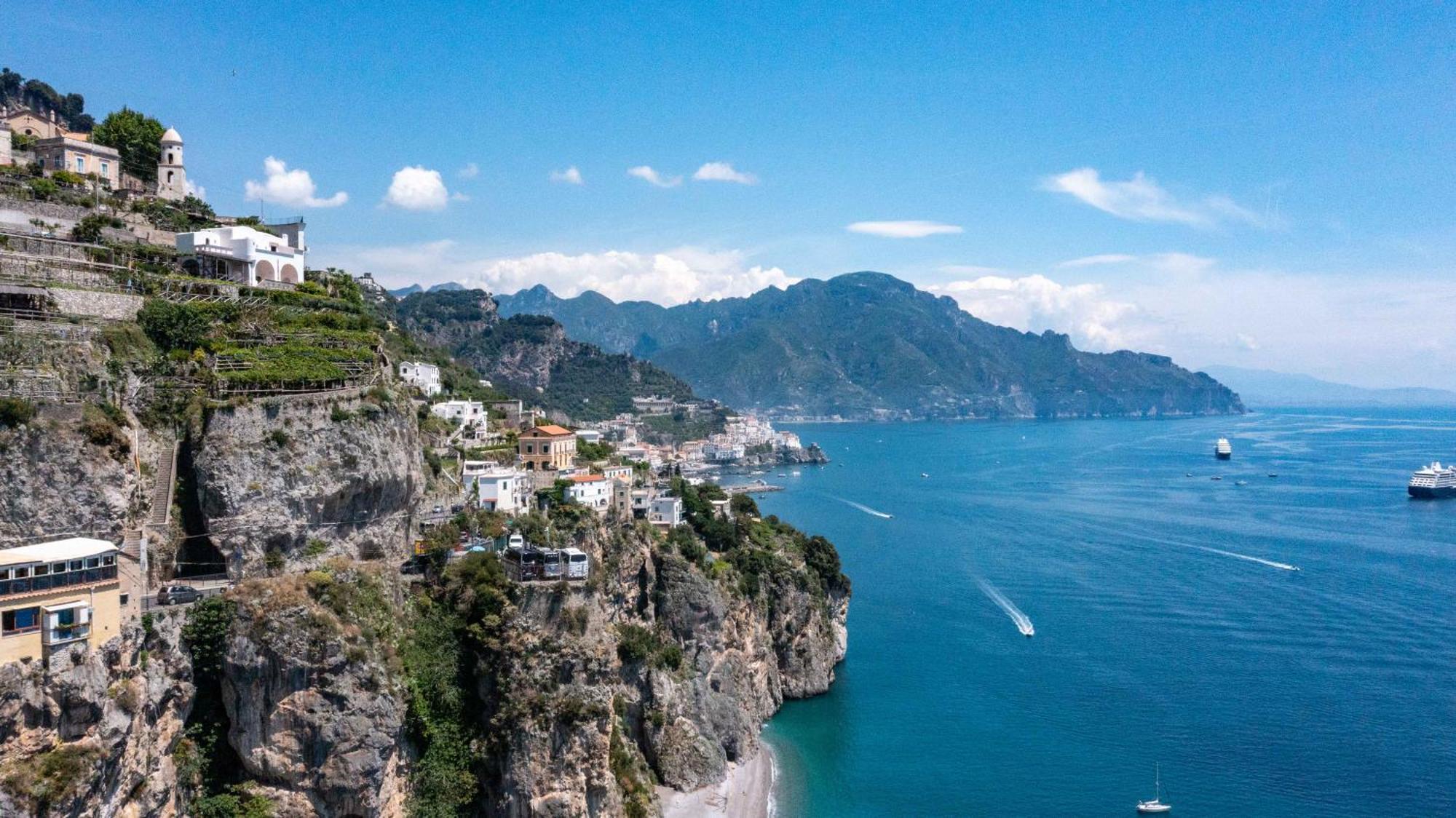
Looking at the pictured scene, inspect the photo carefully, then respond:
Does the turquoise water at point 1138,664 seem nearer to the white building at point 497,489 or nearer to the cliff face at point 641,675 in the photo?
the cliff face at point 641,675

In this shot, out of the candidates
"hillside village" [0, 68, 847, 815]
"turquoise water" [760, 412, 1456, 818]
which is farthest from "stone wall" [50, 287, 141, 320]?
"turquoise water" [760, 412, 1456, 818]

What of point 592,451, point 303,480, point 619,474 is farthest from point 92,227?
point 592,451

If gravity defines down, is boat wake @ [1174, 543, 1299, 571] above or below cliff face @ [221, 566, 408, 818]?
below

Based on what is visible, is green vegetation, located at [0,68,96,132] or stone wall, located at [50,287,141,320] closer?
stone wall, located at [50,287,141,320]

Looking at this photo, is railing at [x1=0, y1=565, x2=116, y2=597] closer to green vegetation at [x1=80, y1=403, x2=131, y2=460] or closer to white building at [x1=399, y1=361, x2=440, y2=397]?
green vegetation at [x1=80, y1=403, x2=131, y2=460]

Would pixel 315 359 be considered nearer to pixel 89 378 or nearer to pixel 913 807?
pixel 89 378

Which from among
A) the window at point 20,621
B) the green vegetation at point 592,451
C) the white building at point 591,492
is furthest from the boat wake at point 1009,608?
the window at point 20,621
